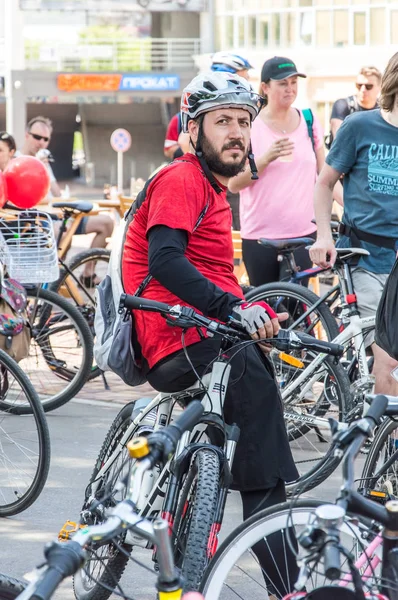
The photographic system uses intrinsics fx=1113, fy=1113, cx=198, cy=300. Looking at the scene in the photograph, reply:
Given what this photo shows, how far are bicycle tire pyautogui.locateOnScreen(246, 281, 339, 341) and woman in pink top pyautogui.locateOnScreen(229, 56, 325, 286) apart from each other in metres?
0.77

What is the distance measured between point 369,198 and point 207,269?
5.44 ft

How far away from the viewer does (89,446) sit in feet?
20.5

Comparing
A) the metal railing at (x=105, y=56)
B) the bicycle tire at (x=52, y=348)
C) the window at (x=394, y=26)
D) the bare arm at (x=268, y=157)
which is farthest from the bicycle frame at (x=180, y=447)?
the metal railing at (x=105, y=56)

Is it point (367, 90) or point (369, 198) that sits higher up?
point (367, 90)

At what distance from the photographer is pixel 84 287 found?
7910mm

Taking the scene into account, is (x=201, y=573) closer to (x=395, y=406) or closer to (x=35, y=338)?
(x=395, y=406)

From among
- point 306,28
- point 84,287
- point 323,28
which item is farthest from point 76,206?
point 306,28

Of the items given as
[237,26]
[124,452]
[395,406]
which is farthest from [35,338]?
[237,26]

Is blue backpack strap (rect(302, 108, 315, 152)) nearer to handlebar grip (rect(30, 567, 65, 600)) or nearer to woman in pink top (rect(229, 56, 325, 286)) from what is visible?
woman in pink top (rect(229, 56, 325, 286))

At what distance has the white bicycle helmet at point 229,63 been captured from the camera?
24.2 feet

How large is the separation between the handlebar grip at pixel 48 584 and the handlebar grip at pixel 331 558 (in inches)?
23.3

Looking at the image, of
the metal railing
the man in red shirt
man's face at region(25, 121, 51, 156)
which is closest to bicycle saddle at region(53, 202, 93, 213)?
man's face at region(25, 121, 51, 156)

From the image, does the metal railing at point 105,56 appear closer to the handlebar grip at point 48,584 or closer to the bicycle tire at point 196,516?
the bicycle tire at point 196,516

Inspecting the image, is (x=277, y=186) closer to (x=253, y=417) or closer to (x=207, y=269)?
(x=207, y=269)
